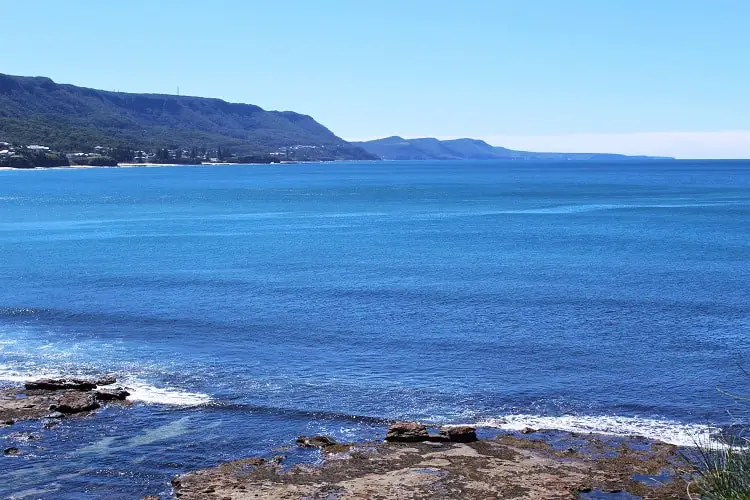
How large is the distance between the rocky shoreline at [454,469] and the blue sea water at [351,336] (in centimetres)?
121

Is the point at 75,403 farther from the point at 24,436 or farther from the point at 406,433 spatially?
the point at 406,433

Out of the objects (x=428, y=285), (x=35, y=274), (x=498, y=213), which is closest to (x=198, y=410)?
(x=428, y=285)

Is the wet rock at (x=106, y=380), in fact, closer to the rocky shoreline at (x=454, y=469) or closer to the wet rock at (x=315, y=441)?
→ the rocky shoreline at (x=454, y=469)

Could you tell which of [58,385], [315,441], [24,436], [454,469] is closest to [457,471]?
[454,469]

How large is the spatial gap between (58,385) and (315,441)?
12.7m

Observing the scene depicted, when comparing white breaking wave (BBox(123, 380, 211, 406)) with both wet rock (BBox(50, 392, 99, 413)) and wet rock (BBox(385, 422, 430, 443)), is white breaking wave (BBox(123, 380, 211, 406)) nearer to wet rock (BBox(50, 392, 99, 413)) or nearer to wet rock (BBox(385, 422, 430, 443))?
wet rock (BBox(50, 392, 99, 413))

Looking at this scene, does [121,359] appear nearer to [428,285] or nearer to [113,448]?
[113,448]

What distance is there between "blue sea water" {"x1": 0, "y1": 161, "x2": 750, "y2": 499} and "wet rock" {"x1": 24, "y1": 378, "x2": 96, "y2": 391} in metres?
2.29

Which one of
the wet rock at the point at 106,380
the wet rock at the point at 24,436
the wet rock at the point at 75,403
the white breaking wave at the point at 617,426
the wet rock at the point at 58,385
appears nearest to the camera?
the wet rock at the point at 24,436

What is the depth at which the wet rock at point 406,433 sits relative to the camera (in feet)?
95.8

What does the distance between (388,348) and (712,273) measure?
32.7 m

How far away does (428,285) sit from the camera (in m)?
60.1

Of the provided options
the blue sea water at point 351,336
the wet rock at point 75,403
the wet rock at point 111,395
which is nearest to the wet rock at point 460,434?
the blue sea water at point 351,336

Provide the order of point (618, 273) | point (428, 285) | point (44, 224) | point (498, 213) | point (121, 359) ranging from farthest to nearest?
point (498, 213) → point (44, 224) → point (618, 273) → point (428, 285) → point (121, 359)
